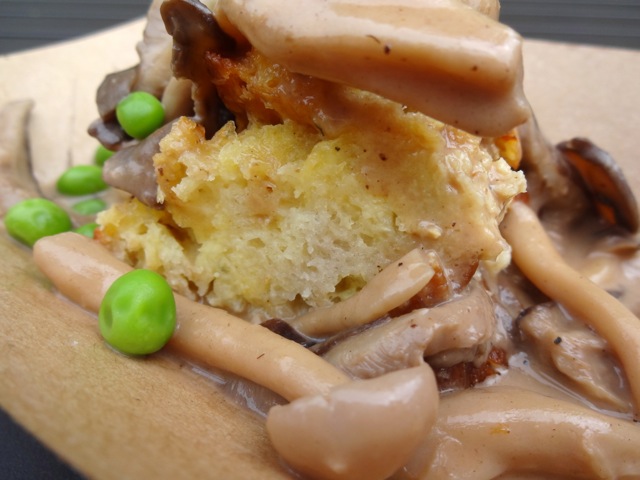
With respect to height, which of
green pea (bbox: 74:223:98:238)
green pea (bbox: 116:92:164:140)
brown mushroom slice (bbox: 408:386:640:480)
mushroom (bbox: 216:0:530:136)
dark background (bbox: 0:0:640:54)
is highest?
mushroom (bbox: 216:0:530:136)

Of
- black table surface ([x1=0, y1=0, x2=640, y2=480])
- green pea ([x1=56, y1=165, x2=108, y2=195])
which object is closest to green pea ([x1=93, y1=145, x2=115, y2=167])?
green pea ([x1=56, y1=165, x2=108, y2=195])

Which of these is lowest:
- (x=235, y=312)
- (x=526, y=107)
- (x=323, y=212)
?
(x=235, y=312)

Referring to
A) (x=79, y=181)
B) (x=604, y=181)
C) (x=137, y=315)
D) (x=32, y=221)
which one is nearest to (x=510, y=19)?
(x=604, y=181)

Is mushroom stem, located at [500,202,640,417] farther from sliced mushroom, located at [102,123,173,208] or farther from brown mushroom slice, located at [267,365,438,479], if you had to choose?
sliced mushroom, located at [102,123,173,208]

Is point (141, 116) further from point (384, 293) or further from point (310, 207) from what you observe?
point (384, 293)

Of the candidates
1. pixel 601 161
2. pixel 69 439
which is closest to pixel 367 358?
pixel 69 439

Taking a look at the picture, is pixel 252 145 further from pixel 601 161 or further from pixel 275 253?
pixel 601 161
